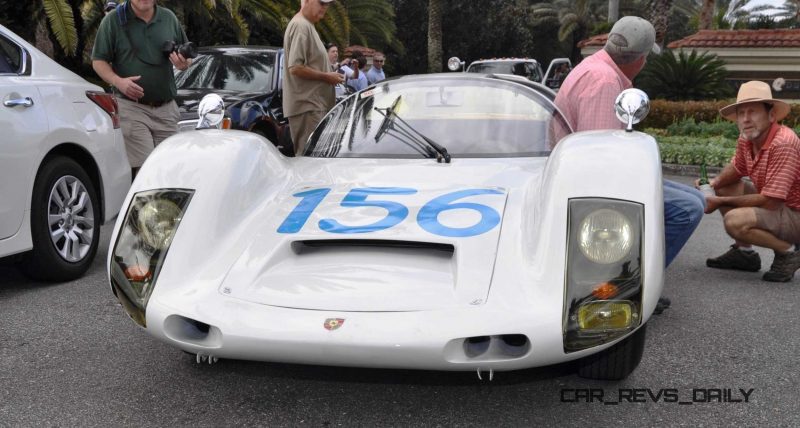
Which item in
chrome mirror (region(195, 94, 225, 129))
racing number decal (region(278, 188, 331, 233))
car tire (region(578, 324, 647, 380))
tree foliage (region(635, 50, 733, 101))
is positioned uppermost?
chrome mirror (region(195, 94, 225, 129))

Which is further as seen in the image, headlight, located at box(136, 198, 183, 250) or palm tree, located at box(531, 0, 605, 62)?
palm tree, located at box(531, 0, 605, 62)

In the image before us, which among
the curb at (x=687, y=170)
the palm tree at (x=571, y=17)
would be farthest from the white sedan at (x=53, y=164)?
the palm tree at (x=571, y=17)

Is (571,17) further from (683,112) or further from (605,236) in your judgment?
(605,236)

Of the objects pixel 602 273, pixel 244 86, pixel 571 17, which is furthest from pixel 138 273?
pixel 571 17

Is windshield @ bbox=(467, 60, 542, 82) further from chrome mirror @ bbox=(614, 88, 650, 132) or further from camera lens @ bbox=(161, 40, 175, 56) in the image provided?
chrome mirror @ bbox=(614, 88, 650, 132)

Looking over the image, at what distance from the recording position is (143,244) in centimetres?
263

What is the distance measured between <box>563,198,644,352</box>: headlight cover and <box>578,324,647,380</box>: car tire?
0.38 meters

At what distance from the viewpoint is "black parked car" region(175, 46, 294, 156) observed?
700 cm

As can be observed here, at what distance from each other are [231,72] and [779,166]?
5379 mm

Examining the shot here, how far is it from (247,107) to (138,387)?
180 inches

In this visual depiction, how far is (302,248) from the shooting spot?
271cm

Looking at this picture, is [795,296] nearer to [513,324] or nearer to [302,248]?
[513,324]

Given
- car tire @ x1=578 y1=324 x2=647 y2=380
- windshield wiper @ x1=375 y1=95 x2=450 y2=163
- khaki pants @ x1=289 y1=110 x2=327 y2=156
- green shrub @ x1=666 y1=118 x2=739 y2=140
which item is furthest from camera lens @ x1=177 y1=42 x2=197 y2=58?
green shrub @ x1=666 y1=118 x2=739 y2=140

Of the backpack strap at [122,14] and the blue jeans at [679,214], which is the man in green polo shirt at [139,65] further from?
the blue jeans at [679,214]
